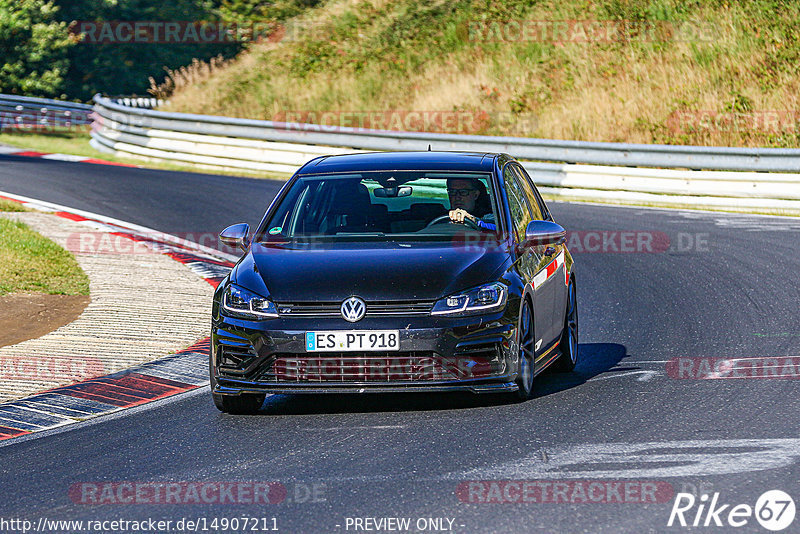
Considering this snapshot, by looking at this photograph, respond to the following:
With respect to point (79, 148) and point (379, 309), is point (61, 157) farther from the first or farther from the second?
point (379, 309)

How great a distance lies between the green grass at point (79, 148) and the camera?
26031mm

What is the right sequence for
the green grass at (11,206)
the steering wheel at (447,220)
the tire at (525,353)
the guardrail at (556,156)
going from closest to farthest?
the tire at (525,353) → the steering wheel at (447,220) → the green grass at (11,206) → the guardrail at (556,156)

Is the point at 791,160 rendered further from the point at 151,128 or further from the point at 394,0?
the point at 394,0

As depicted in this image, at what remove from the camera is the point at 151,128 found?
92.1ft

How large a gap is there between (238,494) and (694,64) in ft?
77.5

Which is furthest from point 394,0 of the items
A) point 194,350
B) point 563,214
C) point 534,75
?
point 194,350

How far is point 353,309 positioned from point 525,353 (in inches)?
46.7

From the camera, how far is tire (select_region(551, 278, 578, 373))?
943cm

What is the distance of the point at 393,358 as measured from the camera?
7633mm

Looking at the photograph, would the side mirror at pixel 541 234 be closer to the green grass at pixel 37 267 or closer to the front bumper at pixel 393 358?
the front bumper at pixel 393 358

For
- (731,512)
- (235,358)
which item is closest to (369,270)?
(235,358)

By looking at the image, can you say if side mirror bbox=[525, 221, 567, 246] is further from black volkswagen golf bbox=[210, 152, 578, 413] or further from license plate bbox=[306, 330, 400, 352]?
license plate bbox=[306, 330, 400, 352]

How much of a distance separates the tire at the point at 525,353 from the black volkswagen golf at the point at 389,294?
0.04 ft

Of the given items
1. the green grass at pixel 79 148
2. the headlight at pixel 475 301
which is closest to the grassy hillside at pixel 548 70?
the green grass at pixel 79 148
